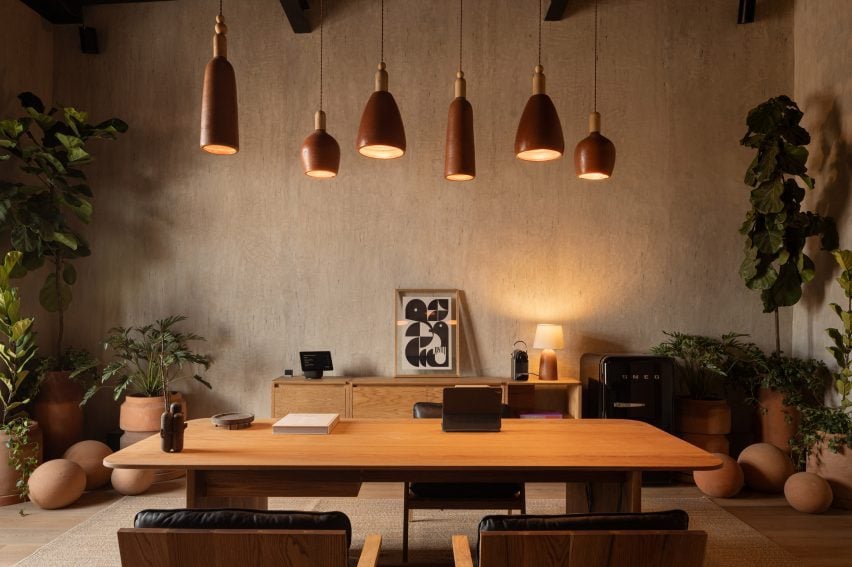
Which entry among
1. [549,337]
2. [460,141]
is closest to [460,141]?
[460,141]

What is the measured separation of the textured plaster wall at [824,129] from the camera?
4668mm

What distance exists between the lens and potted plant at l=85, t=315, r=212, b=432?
15.3 ft

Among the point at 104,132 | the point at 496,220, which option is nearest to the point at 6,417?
the point at 104,132

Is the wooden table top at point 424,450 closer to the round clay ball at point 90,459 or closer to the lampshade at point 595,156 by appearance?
the lampshade at point 595,156

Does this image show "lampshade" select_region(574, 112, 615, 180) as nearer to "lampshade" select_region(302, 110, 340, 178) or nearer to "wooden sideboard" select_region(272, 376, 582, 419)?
"lampshade" select_region(302, 110, 340, 178)

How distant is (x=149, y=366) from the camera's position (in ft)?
15.9

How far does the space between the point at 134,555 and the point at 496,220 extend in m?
4.18

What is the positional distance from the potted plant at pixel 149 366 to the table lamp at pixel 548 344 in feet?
8.80

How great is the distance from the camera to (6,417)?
4348 millimetres

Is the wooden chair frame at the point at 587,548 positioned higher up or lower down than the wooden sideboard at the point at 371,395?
higher up

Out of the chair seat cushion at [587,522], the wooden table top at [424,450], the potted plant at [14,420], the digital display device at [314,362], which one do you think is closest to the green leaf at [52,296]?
the potted plant at [14,420]

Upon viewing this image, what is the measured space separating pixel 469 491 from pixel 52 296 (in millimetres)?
3700

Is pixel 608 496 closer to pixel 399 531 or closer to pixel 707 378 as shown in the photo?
pixel 399 531

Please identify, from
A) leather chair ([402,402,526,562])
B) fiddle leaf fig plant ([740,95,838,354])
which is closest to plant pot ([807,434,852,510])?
fiddle leaf fig plant ([740,95,838,354])
